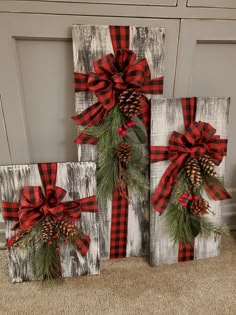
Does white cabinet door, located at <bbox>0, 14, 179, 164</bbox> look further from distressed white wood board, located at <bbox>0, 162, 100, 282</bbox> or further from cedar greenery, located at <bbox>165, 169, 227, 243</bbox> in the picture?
cedar greenery, located at <bbox>165, 169, 227, 243</bbox>

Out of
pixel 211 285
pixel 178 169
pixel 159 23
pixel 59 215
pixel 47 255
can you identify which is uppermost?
pixel 159 23

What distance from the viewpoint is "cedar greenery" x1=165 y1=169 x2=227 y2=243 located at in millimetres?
886

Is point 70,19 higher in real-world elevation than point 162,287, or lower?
higher

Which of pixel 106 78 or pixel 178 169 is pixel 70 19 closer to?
pixel 106 78

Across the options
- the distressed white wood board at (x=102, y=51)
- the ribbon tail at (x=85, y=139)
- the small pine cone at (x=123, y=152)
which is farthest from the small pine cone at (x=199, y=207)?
the ribbon tail at (x=85, y=139)

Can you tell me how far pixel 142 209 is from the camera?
0.95 meters

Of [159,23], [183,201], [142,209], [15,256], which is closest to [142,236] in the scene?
[142,209]

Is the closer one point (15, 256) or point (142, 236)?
point (15, 256)

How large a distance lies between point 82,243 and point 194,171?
1.35ft

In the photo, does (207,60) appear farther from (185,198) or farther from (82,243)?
(82,243)

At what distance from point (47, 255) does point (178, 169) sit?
1.57 ft

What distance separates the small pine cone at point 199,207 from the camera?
881mm

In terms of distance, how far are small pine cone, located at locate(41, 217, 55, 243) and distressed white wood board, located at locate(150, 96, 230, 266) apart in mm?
322

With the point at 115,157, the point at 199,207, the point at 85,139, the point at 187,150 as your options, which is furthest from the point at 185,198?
the point at 85,139
